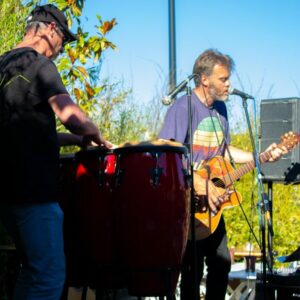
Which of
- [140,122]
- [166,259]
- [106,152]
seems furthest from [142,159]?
[140,122]

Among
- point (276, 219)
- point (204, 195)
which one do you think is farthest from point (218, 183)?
point (276, 219)

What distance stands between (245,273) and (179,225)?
2889 millimetres

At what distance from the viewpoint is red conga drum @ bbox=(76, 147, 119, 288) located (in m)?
3.70

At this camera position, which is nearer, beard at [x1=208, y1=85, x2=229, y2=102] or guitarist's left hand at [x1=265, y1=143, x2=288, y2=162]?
beard at [x1=208, y1=85, x2=229, y2=102]

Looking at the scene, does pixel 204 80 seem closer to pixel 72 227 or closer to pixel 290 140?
pixel 290 140

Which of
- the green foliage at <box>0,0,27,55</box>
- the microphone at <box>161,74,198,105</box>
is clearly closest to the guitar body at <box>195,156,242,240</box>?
the microphone at <box>161,74,198,105</box>

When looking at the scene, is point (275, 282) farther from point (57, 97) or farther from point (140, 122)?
point (140, 122)

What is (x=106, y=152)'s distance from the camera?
3.76 m

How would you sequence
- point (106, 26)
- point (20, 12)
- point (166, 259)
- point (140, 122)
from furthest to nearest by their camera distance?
point (140, 122)
point (106, 26)
point (20, 12)
point (166, 259)

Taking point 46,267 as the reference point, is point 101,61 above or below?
above

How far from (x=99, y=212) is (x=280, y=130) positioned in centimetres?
255

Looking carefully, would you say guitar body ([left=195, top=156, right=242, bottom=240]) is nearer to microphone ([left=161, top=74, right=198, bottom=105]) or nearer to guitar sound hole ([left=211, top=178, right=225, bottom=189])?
guitar sound hole ([left=211, top=178, right=225, bottom=189])

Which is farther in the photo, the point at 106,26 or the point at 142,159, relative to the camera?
the point at 106,26

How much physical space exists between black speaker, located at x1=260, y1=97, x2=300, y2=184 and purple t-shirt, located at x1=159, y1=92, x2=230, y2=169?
2.84 ft
